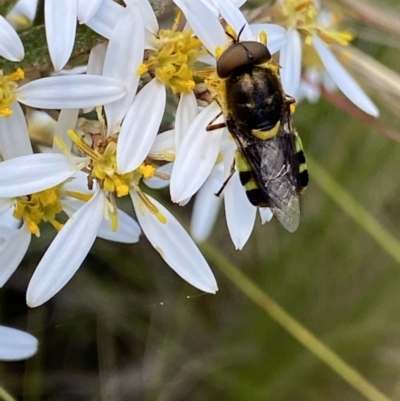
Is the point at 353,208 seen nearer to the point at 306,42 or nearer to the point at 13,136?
the point at 306,42

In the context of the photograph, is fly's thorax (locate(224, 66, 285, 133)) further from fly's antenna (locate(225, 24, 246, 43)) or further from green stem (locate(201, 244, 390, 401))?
green stem (locate(201, 244, 390, 401))

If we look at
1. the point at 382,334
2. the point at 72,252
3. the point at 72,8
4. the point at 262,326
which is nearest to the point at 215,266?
the point at 262,326

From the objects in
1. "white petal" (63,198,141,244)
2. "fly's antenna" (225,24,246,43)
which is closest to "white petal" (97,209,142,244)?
"white petal" (63,198,141,244)

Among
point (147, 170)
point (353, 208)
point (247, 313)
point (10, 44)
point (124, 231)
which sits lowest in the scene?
point (247, 313)

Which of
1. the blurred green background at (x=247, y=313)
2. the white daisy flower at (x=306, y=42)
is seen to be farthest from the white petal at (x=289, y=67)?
the blurred green background at (x=247, y=313)

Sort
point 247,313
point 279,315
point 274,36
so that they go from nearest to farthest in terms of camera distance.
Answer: point 274,36, point 279,315, point 247,313

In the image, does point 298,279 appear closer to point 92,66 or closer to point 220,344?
point 220,344

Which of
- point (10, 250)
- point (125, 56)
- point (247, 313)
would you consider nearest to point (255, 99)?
point (125, 56)
